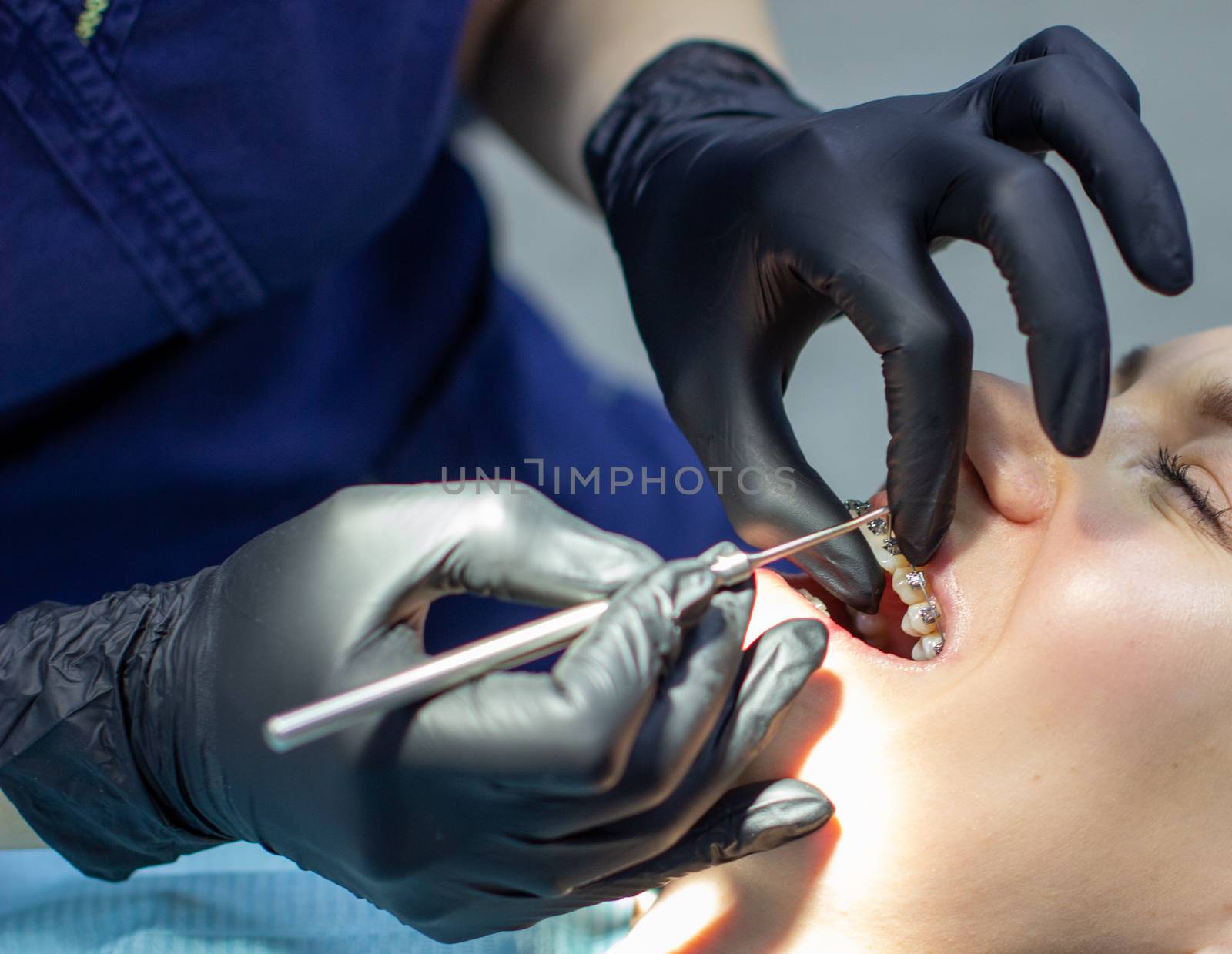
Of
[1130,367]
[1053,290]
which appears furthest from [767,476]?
[1130,367]

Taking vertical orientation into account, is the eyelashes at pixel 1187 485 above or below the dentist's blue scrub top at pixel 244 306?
below

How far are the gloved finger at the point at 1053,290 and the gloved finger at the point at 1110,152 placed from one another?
0.04m

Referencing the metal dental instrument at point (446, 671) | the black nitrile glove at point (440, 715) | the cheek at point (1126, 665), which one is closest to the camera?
the metal dental instrument at point (446, 671)

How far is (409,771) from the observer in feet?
2.15

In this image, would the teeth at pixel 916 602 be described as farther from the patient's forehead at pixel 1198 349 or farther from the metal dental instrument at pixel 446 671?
the patient's forehead at pixel 1198 349

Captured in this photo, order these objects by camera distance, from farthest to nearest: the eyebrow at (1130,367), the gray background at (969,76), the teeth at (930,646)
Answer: the gray background at (969,76) → the eyebrow at (1130,367) → the teeth at (930,646)

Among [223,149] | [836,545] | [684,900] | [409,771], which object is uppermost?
[223,149]

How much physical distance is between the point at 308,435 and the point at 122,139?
0.39m

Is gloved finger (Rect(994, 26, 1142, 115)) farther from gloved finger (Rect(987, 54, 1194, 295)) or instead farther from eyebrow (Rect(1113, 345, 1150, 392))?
eyebrow (Rect(1113, 345, 1150, 392))

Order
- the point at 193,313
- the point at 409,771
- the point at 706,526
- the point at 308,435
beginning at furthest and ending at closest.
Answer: the point at 706,526 → the point at 308,435 → the point at 193,313 → the point at 409,771

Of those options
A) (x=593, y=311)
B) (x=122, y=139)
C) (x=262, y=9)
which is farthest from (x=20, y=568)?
(x=593, y=311)

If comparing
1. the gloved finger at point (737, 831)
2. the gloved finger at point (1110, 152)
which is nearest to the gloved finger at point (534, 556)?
the gloved finger at point (737, 831)

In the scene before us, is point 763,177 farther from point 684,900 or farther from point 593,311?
point 593,311

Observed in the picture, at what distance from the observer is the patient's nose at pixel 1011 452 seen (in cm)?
83
